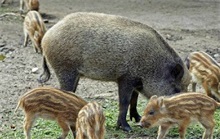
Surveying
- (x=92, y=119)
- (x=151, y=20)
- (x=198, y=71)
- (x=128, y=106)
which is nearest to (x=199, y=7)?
(x=151, y=20)

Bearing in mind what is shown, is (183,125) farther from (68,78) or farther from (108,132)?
(68,78)

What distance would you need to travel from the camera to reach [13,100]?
7.26 metres

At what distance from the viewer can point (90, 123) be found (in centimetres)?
506

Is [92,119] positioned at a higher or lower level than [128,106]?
higher

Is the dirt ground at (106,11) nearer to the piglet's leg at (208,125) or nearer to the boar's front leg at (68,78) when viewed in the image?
the boar's front leg at (68,78)

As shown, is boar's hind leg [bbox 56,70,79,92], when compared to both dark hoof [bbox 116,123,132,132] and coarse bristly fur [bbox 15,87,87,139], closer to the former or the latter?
dark hoof [bbox 116,123,132,132]

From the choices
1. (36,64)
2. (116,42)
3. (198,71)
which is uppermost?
(116,42)

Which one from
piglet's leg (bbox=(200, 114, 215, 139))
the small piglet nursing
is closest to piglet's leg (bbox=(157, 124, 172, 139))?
the small piglet nursing

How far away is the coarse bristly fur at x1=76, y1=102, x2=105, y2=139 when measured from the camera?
5030 millimetres

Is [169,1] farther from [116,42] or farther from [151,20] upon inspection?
[116,42]

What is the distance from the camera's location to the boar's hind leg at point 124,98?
646 cm

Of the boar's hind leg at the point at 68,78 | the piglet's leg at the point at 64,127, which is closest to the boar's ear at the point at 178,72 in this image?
the boar's hind leg at the point at 68,78

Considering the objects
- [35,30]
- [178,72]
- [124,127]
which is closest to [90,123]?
[124,127]

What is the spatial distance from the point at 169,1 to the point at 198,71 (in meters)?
5.98
